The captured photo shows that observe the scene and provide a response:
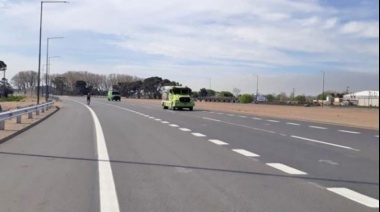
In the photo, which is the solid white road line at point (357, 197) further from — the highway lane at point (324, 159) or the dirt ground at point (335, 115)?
the dirt ground at point (335, 115)

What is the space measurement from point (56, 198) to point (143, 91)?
16559 centimetres

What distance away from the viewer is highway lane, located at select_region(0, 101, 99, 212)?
752 centimetres

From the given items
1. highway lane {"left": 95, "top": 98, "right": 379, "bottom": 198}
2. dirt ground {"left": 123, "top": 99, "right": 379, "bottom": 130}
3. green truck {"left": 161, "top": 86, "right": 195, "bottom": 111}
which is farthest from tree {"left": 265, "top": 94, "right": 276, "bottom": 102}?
highway lane {"left": 95, "top": 98, "right": 379, "bottom": 198}

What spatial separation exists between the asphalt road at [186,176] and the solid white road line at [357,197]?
2 centimetres

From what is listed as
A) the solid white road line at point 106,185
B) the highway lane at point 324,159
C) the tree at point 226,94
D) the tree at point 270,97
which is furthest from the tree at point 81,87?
the solid white road line at point 106,185

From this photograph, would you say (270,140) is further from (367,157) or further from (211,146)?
(367,157)

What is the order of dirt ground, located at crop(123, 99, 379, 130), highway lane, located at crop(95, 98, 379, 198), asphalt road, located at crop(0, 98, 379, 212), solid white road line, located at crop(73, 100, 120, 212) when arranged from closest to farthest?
solid white road line, located at crop(73, 100, 120, 212)
asphalt road, located at crop(0, 98, 379, 212)
highway lane, located at crop(95, 98, 379, 198)
dirt ground, located at crop(123, 99, 379, 130)

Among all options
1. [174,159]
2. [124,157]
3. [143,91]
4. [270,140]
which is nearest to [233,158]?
[174,159]

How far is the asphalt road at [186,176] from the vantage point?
7.55 metres

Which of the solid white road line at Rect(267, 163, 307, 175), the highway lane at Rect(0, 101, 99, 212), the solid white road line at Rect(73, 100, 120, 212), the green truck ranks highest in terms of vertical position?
the green truck

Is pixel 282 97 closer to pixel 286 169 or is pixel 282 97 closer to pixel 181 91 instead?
pixel 181 91

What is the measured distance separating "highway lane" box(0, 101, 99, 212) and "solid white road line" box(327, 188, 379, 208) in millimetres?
4015

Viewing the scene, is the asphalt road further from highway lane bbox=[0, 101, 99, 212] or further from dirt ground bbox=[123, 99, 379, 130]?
dirt ground bbox=[123, 99, 379, 130]

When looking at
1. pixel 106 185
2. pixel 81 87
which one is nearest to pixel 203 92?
pixel 81 87
